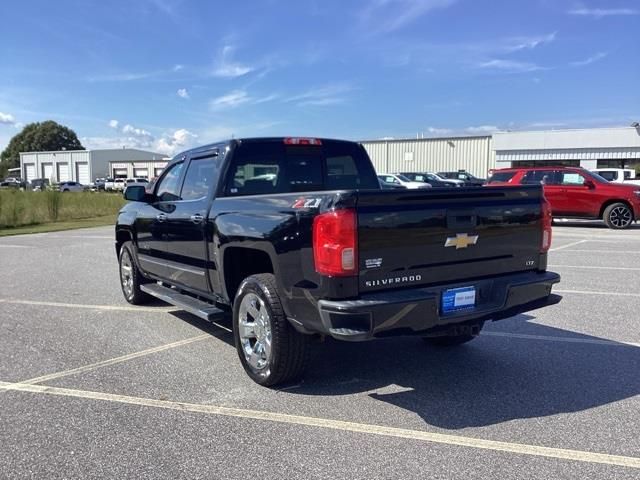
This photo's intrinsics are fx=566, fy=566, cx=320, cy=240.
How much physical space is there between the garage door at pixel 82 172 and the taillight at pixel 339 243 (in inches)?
3995

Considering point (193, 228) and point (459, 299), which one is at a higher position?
point (193, 228)

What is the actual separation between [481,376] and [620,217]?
579 inches

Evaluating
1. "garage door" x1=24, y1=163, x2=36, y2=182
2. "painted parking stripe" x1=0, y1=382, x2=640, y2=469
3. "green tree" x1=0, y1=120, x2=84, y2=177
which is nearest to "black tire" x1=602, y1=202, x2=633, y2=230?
"painted parking stripe" x1=0, y1=382, x2=640, y2=469

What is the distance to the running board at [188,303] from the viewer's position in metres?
4.89

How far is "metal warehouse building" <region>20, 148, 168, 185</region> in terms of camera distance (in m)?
94.2

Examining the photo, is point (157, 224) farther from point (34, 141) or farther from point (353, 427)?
point (34, 141)

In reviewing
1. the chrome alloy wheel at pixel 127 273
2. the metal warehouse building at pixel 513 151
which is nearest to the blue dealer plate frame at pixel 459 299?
the chrome alloy wheel at pixel 127 273

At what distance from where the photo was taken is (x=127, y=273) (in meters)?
7.42

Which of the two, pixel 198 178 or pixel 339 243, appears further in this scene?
pixel 198 178

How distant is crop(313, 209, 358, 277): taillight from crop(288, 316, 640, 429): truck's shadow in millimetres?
1160

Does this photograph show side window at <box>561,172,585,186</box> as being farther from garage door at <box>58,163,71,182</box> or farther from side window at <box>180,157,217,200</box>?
garage door at <box>58,163,71,182</box>

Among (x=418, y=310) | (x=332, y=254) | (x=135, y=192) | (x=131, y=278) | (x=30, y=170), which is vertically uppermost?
(x=30, y=170)

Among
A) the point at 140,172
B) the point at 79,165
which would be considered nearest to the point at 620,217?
the point at 140,172

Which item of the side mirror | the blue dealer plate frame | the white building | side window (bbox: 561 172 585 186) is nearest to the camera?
the blue dealer plate frame
